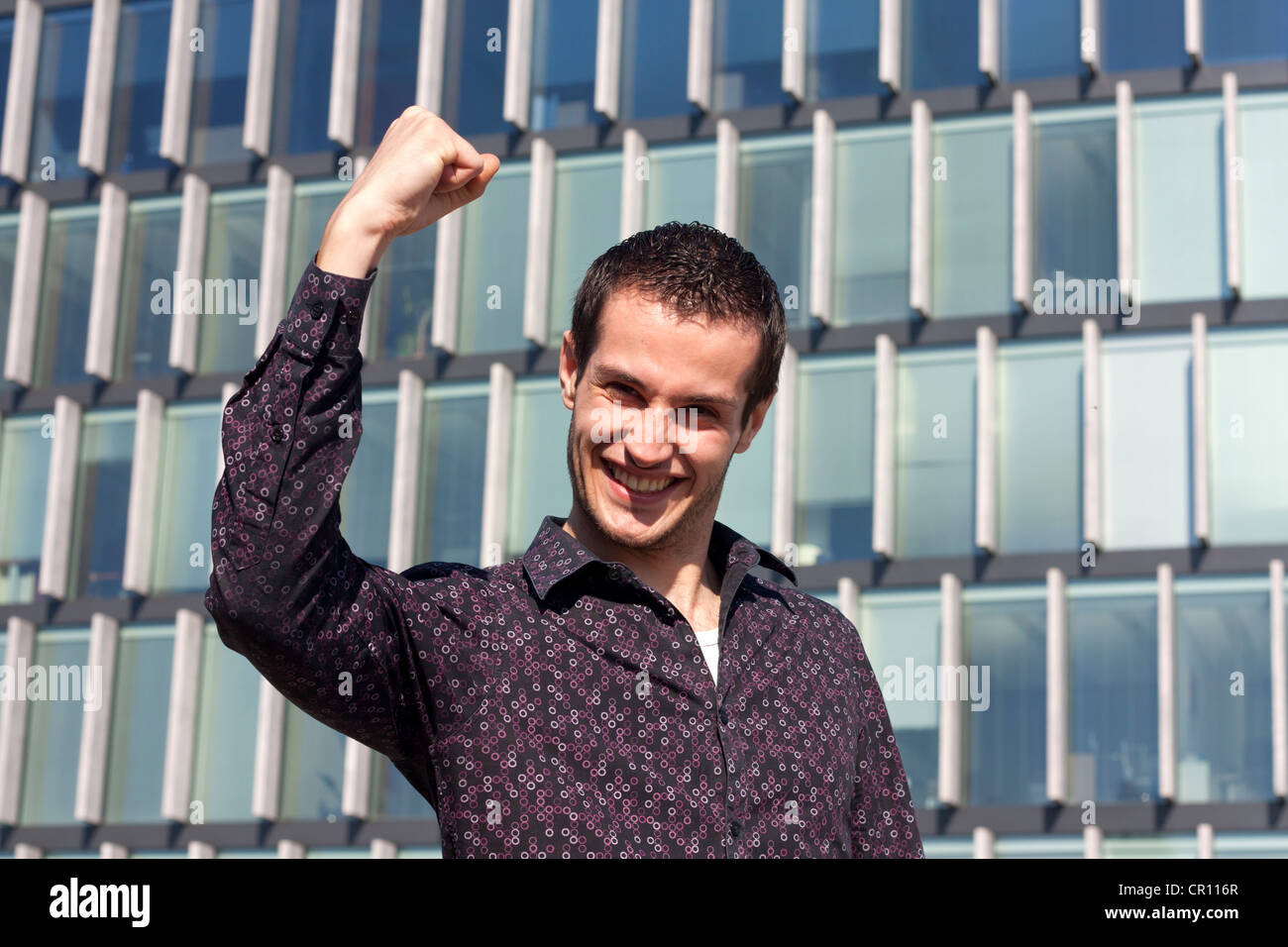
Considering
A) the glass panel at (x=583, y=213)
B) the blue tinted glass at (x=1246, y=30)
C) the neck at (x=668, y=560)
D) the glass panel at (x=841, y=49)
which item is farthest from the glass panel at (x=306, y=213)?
the neck at (x=668, y=560)

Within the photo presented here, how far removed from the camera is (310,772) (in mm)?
23266

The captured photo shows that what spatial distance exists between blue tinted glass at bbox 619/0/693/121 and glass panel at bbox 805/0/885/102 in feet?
5.44

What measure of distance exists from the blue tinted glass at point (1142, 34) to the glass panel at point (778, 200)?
387 centimetres

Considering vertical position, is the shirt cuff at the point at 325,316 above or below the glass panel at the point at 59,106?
below

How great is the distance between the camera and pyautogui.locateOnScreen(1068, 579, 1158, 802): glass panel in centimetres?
2089

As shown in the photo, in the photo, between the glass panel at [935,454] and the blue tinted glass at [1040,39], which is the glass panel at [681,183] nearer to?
the glass panel at [935,454]

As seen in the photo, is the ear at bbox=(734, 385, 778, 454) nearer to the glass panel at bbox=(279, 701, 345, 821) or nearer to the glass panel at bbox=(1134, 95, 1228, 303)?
the glass panel at bbox=(1134, 95, 1228, 303)

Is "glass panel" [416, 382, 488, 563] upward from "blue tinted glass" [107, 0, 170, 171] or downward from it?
downward

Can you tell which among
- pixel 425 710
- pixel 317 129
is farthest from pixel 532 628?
pixel 317 129

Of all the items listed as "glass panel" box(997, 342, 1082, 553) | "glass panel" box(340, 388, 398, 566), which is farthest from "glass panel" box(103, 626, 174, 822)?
"glass panel" box(997, 342, 1082, 553)

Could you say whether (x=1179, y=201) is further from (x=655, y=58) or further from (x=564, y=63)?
(x=564, y=63)

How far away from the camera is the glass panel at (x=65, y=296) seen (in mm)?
25641

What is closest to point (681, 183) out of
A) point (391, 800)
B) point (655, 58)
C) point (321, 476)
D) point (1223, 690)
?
point (655, 58)

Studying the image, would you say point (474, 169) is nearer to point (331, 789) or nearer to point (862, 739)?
point (862, 739)
